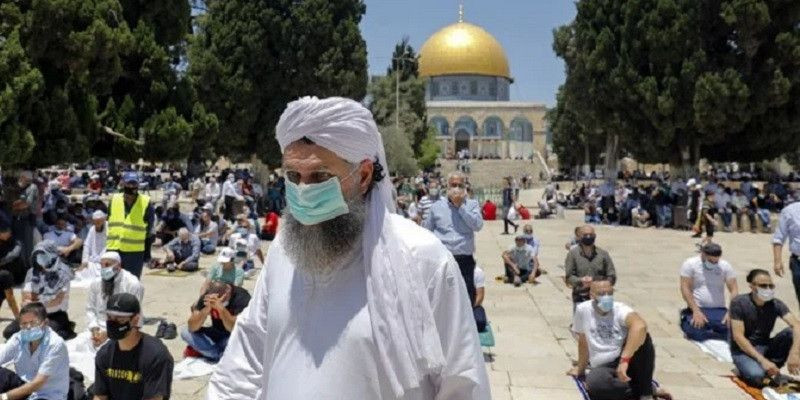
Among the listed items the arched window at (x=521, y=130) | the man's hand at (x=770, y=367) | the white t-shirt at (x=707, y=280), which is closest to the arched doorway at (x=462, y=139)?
the arched window at (x=521, y=130)

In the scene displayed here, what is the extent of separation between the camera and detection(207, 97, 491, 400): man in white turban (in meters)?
1.68

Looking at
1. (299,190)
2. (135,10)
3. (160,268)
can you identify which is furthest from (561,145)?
(299,190)

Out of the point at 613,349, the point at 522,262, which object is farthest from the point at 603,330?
the point at 522,262

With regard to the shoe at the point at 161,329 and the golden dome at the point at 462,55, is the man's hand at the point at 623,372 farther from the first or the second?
the golden dome at the point at 462,55

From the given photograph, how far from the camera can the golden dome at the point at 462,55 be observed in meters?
75.3

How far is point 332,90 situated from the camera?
91.4 feet

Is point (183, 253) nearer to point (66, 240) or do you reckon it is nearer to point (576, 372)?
point (66, 240)

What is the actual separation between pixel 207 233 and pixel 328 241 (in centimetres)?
1298

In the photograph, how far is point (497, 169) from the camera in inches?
2311

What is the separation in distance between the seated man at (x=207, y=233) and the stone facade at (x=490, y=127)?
5780 centimetres

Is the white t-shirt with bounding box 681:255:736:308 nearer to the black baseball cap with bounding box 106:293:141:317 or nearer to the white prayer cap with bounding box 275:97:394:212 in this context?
the black baseball cap with bounding box 106:293:141:317

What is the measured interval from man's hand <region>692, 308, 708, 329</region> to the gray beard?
6671 mm

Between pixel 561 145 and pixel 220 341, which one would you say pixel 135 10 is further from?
pixel 561 145

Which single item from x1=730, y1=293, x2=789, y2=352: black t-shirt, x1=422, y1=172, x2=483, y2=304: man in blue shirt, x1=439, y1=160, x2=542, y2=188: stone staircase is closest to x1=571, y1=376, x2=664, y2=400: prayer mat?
x1=730, y1=293, x2=789, y2=352: black t-shirt
